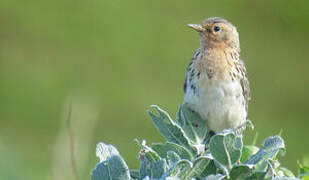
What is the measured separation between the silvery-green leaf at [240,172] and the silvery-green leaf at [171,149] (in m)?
0.13

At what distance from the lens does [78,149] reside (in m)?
2.96

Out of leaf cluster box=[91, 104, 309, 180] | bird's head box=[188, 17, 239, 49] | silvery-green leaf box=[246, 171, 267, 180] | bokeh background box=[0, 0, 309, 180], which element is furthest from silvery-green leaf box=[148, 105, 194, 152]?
bokeh background box=[0, 0, 309, 180]

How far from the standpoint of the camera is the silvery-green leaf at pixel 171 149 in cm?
190

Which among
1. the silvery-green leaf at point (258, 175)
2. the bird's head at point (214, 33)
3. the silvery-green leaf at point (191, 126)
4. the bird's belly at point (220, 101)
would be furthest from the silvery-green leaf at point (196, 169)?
the bird's head at point (214, 33)

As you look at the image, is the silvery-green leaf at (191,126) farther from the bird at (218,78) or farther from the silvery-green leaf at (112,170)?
the bird at (218,78)

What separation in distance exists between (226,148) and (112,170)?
294 millimetres

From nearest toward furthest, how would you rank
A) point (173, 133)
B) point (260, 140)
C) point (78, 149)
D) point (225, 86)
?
1. point (173, 133)
2. point (78, 149)
3. point (225, 86)
4. point (260, 140)

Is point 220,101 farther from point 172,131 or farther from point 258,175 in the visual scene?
point 258,175

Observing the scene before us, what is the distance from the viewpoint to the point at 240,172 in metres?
1.82

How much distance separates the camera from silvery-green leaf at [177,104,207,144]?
2.15 metres

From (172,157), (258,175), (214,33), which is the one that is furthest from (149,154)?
(214,33)

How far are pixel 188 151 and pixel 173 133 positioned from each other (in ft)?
0.51

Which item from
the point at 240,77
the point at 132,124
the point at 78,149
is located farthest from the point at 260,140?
the point at 78,149

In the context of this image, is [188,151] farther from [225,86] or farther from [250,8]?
[250,8]
